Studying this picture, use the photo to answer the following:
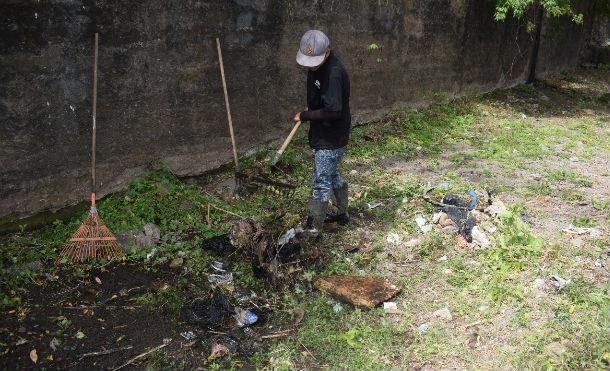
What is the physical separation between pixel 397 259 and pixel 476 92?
21.7ft

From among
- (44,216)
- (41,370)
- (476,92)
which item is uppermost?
(476,92)

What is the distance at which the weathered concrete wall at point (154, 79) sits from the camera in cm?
423

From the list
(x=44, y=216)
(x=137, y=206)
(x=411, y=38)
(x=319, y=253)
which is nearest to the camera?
(x=319, y=253)

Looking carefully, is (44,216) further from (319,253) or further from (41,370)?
(319,253)

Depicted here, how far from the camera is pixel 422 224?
15.4ft

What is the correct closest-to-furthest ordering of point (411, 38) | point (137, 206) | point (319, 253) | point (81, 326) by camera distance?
point (81, 326) < point (319, 253) < point (137, 206) < point (411, 38)

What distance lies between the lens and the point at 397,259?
13.9 ft

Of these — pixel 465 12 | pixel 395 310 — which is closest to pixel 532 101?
pixel 465 12

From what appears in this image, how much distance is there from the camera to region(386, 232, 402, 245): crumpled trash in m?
4.50

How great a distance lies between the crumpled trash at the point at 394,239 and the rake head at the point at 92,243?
7.58 feet

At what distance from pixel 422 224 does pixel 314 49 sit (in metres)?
1.92

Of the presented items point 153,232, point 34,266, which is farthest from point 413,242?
point 34,266

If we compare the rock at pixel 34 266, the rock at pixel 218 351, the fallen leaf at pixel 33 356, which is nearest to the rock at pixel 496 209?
the rock at pixel 218 351

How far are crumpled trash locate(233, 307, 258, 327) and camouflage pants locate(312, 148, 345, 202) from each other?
49.9 inches
